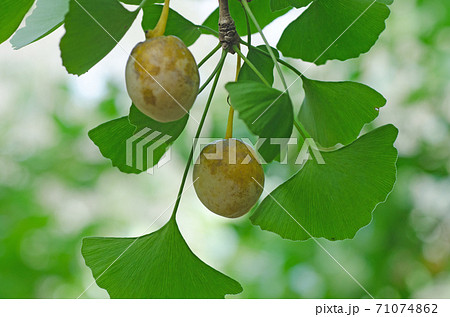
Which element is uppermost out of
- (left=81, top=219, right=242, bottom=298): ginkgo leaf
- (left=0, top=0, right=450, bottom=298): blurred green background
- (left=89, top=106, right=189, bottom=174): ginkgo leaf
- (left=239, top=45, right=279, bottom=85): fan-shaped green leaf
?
(left=239, top=45, right=279, bottom=85): fan-shaped green leaf

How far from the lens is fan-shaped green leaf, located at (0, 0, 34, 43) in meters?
0.61

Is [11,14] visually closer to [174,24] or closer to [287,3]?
[174,24]

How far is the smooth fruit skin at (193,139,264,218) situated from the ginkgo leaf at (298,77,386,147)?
0.12m

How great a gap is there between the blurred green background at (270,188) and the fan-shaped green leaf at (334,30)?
0.53 m

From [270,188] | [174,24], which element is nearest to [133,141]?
Result: [174,24]

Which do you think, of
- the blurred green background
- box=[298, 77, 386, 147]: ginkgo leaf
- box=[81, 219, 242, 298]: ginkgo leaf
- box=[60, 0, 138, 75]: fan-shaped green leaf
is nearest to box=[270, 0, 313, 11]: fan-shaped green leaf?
box=[298, 77, 386, 147]: ginkgo leaf

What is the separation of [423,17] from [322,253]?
2.68ft

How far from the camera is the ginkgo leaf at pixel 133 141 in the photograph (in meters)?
0.70

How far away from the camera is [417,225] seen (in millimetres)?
1540

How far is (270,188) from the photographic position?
128 centimetres

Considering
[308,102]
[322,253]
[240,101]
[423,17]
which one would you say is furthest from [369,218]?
[423,17]

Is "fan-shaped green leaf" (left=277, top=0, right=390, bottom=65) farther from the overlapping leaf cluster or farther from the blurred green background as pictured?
the blurred green background
